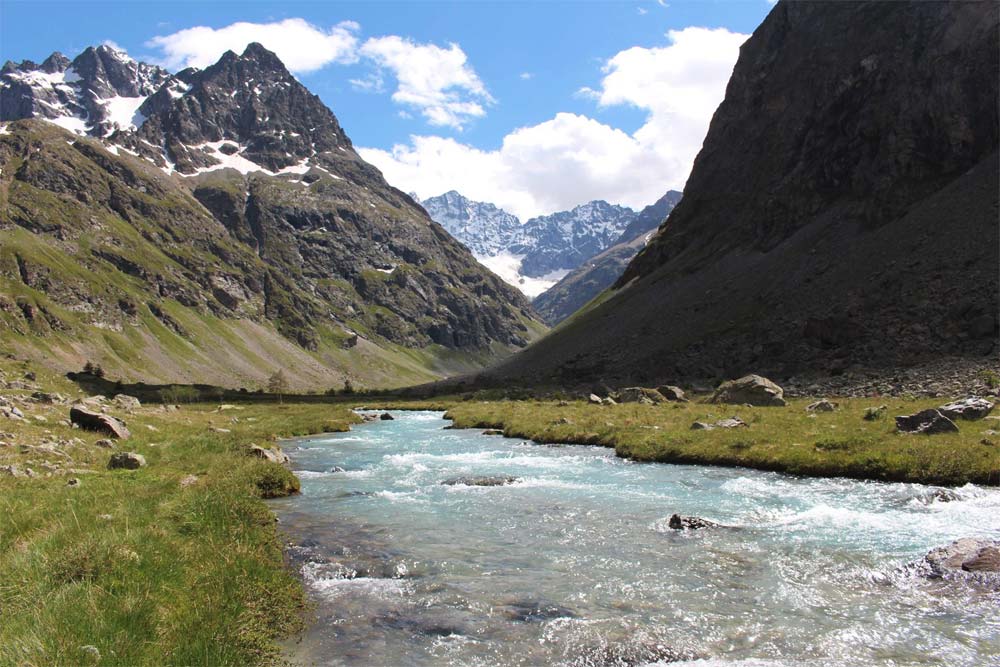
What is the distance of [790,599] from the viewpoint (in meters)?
12.4

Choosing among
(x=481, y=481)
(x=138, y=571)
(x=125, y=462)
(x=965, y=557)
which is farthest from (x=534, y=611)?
(x=125, y=462)

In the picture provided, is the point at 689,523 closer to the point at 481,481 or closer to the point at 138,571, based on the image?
the point at 481,481

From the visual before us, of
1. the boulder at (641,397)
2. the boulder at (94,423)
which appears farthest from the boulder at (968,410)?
the boulder at (94,423)

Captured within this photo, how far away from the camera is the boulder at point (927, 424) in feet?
87.1

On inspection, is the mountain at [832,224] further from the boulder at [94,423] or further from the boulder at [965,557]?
the boulder at [94,423]

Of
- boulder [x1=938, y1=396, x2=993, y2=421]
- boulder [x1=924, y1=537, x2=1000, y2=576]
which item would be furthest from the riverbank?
boulder [x1=924, y1=537, x2=1000, y2=576]

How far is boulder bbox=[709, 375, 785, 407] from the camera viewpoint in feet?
158

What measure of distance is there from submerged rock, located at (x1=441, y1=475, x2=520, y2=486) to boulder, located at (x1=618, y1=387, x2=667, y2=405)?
1244 inches

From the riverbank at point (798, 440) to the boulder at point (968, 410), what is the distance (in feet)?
4.06

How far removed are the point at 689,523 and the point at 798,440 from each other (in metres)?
14.8

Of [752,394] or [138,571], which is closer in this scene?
[138,571]

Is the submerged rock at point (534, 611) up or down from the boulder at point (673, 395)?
down

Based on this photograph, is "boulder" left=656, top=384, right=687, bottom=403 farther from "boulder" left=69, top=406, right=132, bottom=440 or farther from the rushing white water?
"boulder" left=69, top=406, right=132, bottom=440

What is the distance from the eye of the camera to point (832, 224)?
306ft
